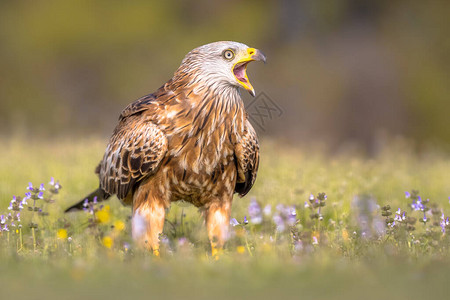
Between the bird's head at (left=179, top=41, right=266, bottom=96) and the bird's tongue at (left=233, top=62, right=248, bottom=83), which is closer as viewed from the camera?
the bird's head at (left=179, top=41, right=266, bottom=96)

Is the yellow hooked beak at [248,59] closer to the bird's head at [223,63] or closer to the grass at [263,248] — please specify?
the bird's head at [223,63]

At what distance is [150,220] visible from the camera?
5.82 m

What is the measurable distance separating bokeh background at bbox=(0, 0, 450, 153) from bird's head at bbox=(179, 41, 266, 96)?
1235 centimetres

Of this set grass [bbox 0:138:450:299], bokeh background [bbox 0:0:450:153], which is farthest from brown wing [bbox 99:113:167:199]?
bokeh background [bbox 0:0:450:153]

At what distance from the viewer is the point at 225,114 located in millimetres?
5773

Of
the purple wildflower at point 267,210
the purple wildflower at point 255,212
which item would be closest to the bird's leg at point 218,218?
the purple wildflower at point 255,212

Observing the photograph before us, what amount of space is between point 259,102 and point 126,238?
2.68 m

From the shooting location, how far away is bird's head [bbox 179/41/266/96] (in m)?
5.78

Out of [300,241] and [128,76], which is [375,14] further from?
[300,241]

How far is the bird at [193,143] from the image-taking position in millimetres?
5703

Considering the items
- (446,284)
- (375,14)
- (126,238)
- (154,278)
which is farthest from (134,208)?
(375,14)

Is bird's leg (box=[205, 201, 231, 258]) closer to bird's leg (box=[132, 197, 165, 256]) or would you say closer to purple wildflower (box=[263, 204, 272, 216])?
bird's leg (box=[132, 197, 165, 256])

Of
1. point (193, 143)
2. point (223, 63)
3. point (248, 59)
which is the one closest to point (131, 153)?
point (193, 143)

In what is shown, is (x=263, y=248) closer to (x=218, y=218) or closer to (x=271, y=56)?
(x=218, y=218)
